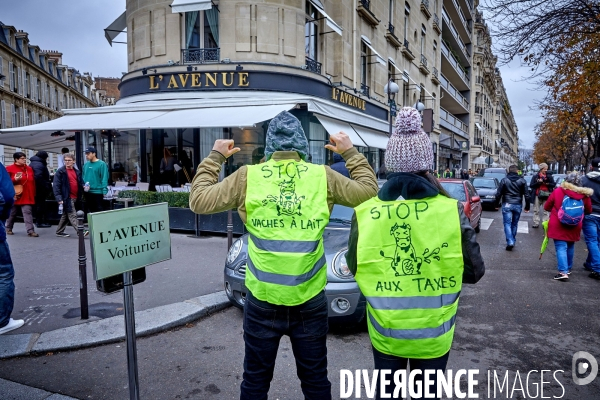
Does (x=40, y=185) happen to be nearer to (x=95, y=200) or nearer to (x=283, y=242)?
(x=95, y=200)

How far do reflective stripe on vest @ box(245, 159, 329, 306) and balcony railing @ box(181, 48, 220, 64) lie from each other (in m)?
12.4

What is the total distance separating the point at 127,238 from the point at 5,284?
2.46 m

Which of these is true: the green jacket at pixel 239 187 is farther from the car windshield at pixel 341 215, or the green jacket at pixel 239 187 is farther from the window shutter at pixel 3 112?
the window shutter at pixel 3 112

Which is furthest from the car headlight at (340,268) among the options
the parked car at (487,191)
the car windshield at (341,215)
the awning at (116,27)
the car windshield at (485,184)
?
the car windshield at (485,184)

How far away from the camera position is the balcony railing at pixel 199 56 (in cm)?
1383

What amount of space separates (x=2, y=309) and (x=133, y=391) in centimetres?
252

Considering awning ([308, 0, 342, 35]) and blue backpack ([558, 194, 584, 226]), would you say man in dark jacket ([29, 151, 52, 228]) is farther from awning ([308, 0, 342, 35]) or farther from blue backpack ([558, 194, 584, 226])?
blue backpack ([558, 194, 584, 226])

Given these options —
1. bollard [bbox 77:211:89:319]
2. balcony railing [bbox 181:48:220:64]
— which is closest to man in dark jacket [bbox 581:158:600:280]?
bollard [bbox 77:211:89:319]

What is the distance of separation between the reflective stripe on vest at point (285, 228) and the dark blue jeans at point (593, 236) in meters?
6.38

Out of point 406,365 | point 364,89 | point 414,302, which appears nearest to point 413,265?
point 414,302

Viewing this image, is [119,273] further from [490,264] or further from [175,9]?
[175,9]

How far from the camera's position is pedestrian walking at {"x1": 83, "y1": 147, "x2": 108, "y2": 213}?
1022 centimetres

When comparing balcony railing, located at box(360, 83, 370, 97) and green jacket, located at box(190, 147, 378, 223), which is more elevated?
balcony railing, located at box(360, 83, 370, 97)

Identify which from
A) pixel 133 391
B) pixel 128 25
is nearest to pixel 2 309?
pixel 133 391
